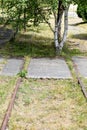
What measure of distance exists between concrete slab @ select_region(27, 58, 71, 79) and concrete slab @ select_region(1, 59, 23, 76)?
39cm

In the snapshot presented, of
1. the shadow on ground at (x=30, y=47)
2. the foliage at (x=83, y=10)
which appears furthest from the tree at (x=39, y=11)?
the shadow on ground at (x=30, y=47)

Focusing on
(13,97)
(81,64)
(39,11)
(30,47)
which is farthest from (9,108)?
(30,47)

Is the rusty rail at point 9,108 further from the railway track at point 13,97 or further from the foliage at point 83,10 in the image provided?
the foliage at point 83,10

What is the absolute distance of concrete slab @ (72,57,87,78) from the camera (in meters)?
11.7

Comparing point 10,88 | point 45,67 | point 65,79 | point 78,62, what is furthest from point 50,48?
point 10,88

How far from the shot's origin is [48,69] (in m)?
11.9

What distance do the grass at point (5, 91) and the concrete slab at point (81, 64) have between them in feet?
8.01

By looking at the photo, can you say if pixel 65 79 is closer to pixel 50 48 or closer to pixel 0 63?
pixel 0 63

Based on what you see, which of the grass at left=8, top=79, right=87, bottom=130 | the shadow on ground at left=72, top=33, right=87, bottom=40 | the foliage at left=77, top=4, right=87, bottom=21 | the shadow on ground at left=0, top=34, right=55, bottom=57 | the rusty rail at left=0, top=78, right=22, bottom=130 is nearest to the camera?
the rusty rail at left=0, top=78, right=22, bottom=130

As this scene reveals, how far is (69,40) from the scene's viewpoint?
62.6 feet

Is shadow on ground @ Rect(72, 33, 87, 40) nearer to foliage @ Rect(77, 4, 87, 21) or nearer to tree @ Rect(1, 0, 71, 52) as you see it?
foliage @ Rect(77, 4, 87, 21)

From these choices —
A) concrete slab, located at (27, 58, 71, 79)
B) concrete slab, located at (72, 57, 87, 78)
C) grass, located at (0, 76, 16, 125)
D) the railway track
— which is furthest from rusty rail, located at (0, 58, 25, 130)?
concrete slab, located at (72, 57, 87, 78)

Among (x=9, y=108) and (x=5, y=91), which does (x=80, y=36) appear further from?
(x=9, y=108)

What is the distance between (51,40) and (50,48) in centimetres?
263
